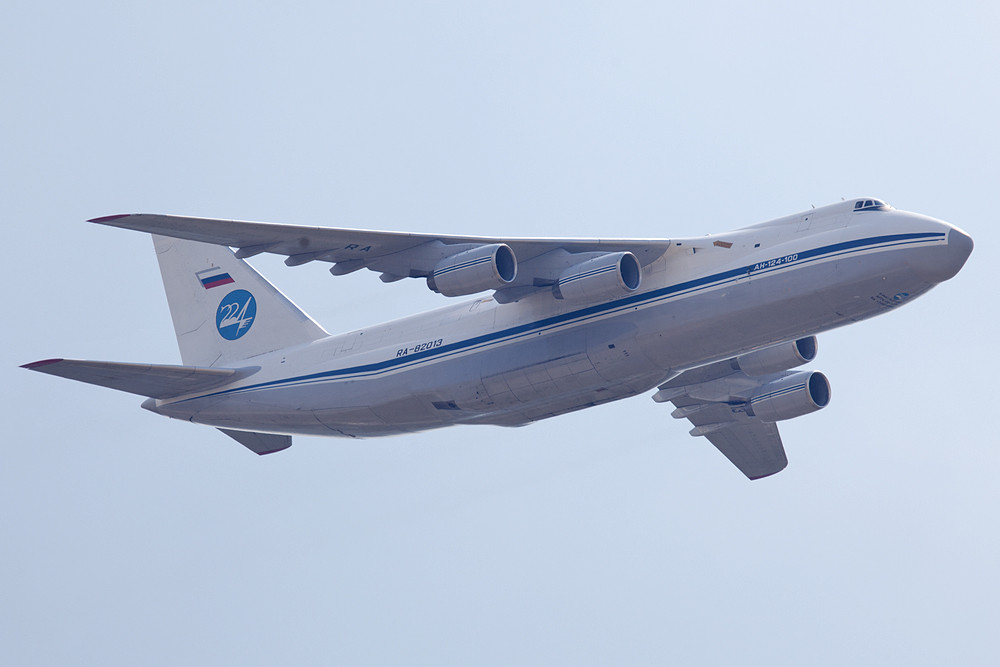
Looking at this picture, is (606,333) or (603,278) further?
(606,333)

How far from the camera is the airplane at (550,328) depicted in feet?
76.3

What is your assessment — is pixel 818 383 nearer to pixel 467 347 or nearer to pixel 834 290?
pixel 834 290

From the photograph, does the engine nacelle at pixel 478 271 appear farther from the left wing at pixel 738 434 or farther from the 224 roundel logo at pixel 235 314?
the 224 roundel logo at pixel 235 314

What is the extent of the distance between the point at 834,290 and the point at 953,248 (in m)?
1.99

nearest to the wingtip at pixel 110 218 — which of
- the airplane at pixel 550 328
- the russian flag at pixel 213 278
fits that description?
the airplane at pixel 550 328

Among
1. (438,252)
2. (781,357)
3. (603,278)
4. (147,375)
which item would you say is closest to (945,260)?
(781,357)

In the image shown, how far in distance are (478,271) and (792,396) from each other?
861 cm

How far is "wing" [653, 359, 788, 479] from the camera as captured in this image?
2858 cm

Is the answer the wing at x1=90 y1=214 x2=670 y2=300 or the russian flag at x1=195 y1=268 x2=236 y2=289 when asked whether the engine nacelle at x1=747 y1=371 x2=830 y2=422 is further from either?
the russian flag at x1=195 y1=268 x2=236 y2=289

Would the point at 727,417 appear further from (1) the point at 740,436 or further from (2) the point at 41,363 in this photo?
(2) the point at 41,363

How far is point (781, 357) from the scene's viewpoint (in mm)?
26797

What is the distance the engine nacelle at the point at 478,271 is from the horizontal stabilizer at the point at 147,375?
6.65 metres

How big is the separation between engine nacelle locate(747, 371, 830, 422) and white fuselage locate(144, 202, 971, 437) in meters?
4.53

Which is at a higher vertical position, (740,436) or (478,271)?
(478,271)
